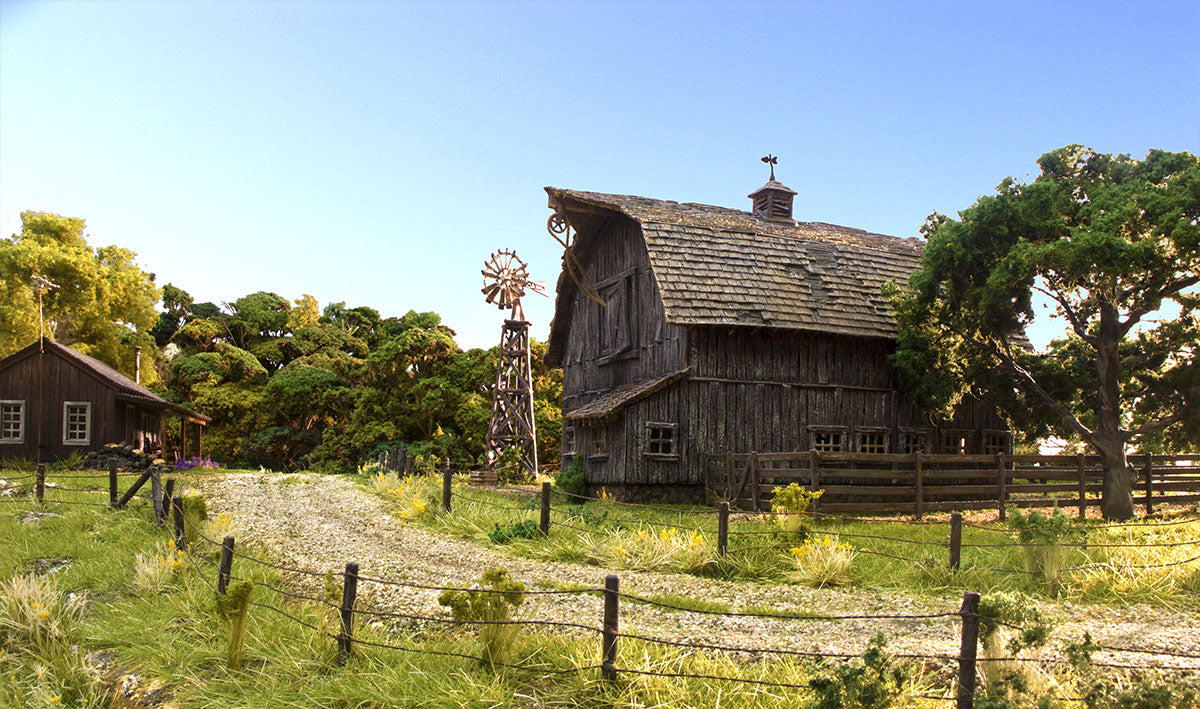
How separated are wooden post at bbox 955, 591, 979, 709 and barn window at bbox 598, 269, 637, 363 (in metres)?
16.5

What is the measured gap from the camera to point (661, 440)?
20047 millimetres

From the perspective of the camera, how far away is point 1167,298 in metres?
18.0

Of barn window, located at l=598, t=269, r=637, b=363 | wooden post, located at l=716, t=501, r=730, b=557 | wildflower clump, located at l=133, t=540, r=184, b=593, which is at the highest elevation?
barn window, located at l=598, t=269, r=637, b=363

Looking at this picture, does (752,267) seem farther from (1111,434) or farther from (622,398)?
(1111,434)

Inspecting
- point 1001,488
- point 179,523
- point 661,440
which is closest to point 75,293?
point 179,523

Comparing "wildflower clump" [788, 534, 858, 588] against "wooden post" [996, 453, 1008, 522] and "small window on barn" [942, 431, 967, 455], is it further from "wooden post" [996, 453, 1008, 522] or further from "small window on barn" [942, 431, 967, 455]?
"small window on barn" [942, 431, 967, 455]

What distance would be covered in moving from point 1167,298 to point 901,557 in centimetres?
1107

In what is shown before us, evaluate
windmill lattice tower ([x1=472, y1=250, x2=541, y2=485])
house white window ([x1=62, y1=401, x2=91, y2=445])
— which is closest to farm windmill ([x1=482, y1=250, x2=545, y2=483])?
windmill lattice tower ([x1=472, y1=250, x2=541, y2=485])

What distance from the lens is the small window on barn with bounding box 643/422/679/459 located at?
19.9 m

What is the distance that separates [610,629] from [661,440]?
12895 mm

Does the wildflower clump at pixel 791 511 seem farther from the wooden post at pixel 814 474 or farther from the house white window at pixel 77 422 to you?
the house white window at pixel 77 422

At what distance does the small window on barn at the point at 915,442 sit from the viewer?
22516 millimetres

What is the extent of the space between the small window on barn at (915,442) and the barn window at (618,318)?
24.6 feet

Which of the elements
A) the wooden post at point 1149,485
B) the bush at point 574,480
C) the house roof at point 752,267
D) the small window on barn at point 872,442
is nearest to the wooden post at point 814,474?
the house roof at point 752,267
